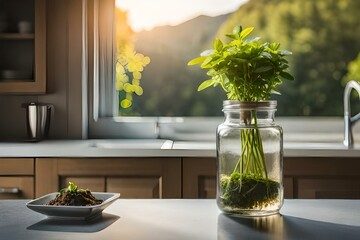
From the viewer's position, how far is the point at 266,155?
138cm

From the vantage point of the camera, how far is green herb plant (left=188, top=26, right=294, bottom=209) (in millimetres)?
1356

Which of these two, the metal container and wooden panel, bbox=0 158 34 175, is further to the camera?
the metal container

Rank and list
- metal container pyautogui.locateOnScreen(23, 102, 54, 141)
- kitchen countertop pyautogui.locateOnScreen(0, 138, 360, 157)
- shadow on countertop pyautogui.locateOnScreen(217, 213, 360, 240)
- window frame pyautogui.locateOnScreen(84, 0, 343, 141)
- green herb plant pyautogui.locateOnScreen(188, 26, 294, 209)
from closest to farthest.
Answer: shadow on countertop pyautogui.locateOnScreen(217, 213, 360, 240), green herb plant pyautogui.locateOnScreen(188, 26, 294, 209), kitchen countertop pyautogui.locateOnScreen(0, 138, 360, 157), metal container pyautogui.locateOnScreen(23, 102, 54, 141), window frame pyautogui.locateOnScreen(84, 0, 343, 141)

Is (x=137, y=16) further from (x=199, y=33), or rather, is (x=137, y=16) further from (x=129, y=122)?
(x=129, y=122)

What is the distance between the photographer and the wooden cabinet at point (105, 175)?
2.74m

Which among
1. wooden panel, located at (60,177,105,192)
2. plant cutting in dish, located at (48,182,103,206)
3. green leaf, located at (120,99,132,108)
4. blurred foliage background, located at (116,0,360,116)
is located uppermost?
blurred foliage background, located at (116,0,360,116)

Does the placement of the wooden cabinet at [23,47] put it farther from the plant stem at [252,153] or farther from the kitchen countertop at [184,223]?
the plant stem at [252,153]

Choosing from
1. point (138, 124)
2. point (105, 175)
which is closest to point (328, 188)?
point (105, 175)

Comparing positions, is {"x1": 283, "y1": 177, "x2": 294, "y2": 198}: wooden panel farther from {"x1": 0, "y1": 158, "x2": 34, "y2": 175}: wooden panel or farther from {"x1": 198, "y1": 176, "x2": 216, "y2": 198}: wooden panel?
{"x1": 0, "y1": 158, "x2": 34, "y2": 175}: wooden panel

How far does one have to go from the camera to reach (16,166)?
276 cm

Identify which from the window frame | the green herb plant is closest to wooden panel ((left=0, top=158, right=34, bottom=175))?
the window frame

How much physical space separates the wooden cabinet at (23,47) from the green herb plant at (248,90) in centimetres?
186

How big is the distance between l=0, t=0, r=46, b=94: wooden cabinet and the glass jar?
1927 mm

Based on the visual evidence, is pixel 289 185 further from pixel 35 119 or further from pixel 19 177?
pixel 35 119
